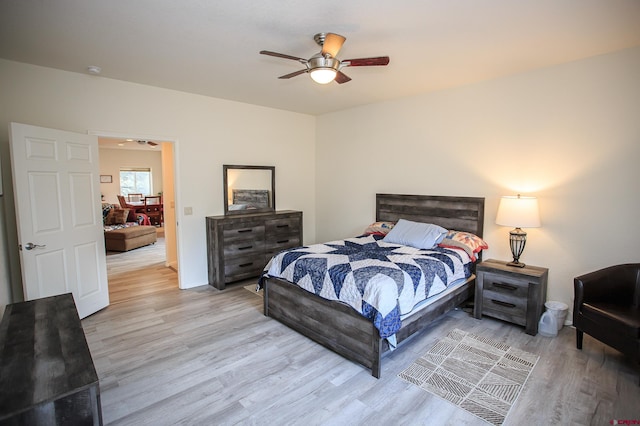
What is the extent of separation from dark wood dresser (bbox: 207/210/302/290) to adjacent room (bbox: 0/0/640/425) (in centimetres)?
4

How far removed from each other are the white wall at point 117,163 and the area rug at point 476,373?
10.6 metres

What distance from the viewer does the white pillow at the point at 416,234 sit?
384 cm

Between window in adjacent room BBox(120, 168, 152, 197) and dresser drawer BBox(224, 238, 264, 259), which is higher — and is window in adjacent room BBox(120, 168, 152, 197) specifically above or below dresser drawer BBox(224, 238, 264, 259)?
above

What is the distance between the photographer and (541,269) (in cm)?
337

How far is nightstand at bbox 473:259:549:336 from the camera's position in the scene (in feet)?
10.3

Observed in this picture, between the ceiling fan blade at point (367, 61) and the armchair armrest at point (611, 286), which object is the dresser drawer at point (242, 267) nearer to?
the ceiling fan blade at point (367, 61)

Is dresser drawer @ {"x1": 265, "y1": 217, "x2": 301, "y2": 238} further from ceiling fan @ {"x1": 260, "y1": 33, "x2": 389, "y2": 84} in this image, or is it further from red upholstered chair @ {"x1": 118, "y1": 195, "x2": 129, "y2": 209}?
red upholstered chair @ {"x1": 118, "y1": 195, "x2": 129, "y2": 209}

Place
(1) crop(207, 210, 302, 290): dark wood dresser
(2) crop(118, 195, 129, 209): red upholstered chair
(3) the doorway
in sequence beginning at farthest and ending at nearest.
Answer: (2) crop(118, 195, 129, 209): red upholstered chair → (3) the doorway → (1) crop(207, 210, 302, 290): dark wood dresser

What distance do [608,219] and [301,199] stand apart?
4.31 meters

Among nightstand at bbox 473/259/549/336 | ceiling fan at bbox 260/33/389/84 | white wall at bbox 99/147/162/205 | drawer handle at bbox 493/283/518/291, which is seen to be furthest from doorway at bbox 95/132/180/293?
drawer handle at bbox 493/283/518/291

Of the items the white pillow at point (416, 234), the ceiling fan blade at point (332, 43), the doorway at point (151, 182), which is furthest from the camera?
the doorway at point (151, 182)

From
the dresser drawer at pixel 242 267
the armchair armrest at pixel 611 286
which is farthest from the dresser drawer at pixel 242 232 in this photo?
the armchair armrest at pixel 611 286

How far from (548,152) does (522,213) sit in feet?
2.50

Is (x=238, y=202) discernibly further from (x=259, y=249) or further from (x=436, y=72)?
(x=436, y=72)
